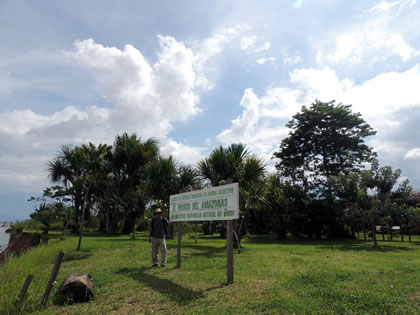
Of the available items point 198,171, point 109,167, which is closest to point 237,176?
point 198,171

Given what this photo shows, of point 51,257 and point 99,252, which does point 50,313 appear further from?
point 99,252

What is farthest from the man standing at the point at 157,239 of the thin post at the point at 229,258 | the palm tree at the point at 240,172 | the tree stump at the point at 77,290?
the palm tree at the point at 240,172

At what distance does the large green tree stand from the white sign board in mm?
19873

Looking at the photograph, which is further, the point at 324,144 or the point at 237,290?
the point at 324,144

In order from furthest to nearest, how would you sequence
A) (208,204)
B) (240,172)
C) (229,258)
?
(240,172) → (208,204) → (229,258)

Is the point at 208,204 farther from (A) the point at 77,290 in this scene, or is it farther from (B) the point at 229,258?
(A) the point at 77,290

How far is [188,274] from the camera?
290 inches

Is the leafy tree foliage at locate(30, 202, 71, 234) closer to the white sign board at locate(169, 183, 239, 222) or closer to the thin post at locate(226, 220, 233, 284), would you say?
the white sign board at locate(169, 183, 239, 222)

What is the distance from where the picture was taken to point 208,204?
7176mm

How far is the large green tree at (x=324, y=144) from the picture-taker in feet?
83.9

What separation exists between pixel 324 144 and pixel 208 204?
2218 centimetres

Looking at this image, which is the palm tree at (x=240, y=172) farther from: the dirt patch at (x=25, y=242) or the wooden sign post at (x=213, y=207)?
the dirt patch at (x=25, y=242)

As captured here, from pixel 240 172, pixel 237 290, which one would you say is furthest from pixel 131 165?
pixel 237 290

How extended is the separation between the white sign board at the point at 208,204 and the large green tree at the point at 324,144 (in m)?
19.9
